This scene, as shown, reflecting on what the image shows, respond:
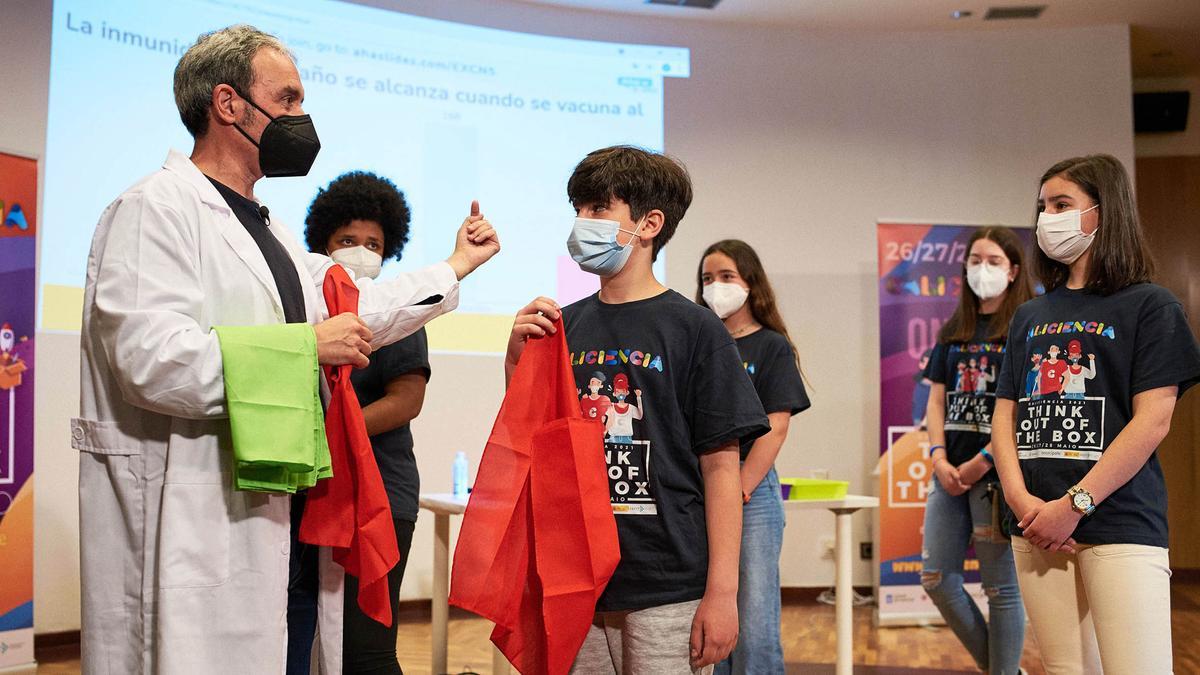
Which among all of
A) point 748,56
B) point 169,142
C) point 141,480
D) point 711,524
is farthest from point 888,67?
point 141,480

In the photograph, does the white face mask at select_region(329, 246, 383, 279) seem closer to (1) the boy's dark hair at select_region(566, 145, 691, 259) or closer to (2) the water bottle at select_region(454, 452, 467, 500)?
(1) the boy's dark hair at select_region(566, 145, 691, 259)

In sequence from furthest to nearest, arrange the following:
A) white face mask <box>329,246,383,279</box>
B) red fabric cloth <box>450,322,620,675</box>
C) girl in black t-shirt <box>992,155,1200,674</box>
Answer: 1. white face mask <box>329,246,383,279</box>
2. girl in black t-shirt <box>992,155,1200,674</box>
3. red fabric cloth <box>450,322,620,675</box>

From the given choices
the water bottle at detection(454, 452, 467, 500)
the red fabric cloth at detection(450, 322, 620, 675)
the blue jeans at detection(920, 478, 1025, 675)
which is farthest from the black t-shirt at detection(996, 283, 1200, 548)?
the water bottle at detection(454, 452, 467, 500)

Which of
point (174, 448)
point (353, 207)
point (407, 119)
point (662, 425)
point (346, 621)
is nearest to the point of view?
point (174, 448)

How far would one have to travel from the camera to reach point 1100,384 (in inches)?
89.7

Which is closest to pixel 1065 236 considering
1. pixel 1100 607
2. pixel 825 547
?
pixel 1100 607

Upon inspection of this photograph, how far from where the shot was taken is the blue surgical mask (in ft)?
6.57

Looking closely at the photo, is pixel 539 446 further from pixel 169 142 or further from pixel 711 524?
pixel 169 142

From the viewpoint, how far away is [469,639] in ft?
17.2

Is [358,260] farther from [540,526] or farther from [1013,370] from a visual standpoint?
[1013,370]

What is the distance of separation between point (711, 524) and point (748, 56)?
5439mm

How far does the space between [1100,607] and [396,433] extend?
1671 mm

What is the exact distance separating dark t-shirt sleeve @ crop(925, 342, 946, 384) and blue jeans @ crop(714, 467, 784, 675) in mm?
1221

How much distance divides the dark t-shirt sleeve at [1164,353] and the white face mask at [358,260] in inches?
76.3
